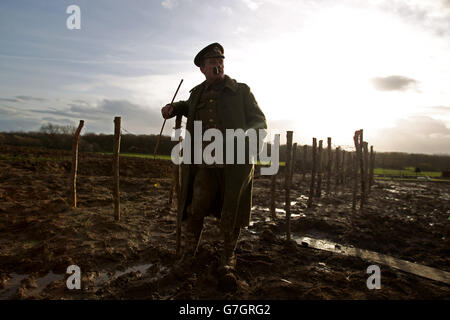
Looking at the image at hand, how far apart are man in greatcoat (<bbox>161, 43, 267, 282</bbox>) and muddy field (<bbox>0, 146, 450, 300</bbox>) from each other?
0.51m

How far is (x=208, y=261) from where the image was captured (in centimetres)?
367

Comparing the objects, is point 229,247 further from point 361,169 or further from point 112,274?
point 361,169

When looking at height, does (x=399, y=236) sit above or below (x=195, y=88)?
below

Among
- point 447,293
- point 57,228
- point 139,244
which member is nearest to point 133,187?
point 57,228

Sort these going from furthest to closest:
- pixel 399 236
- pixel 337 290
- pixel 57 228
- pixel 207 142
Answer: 1. pixel 399 236
2. pixel 57 228
3. pixel 207 142
4. pixel 337 290

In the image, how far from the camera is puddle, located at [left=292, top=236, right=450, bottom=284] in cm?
388

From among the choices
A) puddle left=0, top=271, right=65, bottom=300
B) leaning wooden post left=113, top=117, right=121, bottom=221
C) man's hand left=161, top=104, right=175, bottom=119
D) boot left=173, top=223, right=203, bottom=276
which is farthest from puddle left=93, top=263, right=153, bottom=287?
leaning wooden post left=113, top=117, right=121, bottom=221

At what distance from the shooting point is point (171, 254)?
3977 millimetres

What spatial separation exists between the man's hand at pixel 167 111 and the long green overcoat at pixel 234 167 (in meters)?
0.28

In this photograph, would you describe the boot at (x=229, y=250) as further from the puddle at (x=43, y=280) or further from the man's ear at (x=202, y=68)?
the man's ear at (x=202, y=68)

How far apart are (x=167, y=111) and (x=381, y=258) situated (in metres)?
4.29

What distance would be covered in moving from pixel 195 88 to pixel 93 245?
9.88ft
